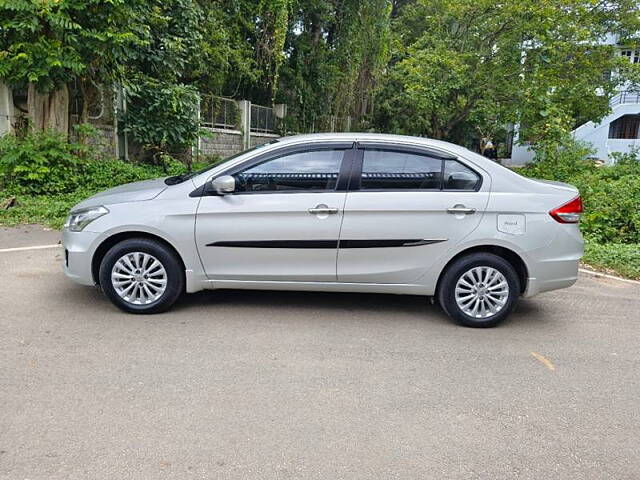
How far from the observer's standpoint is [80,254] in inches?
177

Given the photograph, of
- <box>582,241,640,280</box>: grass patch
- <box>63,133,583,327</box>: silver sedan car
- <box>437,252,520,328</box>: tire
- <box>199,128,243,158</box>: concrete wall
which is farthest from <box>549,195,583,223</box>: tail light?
<box>199,128,243,158</box>: concrete wall

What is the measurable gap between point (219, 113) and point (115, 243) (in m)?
12.7

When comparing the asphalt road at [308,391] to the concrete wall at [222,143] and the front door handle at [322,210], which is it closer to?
the front door handle at [322,210]

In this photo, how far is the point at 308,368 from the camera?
366 cm

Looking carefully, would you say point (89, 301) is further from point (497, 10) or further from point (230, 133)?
point (497, 10)

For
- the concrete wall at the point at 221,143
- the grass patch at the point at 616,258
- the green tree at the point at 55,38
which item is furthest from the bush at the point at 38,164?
the grass patch at the point at 616,258

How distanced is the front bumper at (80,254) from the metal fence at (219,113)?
11217 mm

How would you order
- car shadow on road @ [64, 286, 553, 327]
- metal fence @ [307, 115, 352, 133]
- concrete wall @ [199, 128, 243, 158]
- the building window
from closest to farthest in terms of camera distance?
1. car shadow on road @ [64, 286, 553, 327]
2. concrete wall @ [199, 128, 243, 158]
3. metal fence @ [307, 115, 352, 133]
4. the building window

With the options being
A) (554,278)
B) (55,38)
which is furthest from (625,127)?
(55,38)

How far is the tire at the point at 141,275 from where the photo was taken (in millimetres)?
4488

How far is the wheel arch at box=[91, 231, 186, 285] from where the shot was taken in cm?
453

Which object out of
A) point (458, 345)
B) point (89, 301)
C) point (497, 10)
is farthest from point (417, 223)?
point (497, 10)

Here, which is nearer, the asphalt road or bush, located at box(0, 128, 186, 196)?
the asphalt road

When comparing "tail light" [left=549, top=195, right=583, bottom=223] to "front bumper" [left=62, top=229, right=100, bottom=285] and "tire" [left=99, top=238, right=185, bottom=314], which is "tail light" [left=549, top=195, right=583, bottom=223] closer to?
"tire" [left=99, top=238, right=185, bottom=314]
